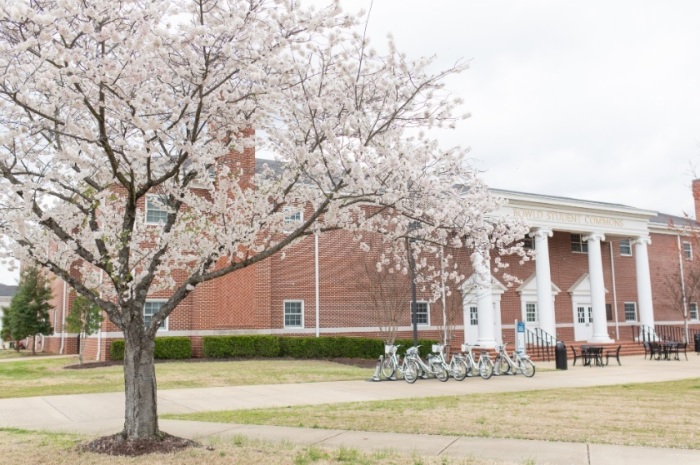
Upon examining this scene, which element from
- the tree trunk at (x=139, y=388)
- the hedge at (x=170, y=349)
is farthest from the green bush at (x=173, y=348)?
the tree trunk at (x=139, y=388)

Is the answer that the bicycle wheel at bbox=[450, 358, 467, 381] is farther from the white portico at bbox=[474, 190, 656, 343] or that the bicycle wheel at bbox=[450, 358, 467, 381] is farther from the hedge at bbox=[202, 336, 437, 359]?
the white portico at bbox=[474, 190, 656, 343]

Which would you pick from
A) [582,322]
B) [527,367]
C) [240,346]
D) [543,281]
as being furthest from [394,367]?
[582,322]

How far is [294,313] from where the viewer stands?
84.8 ft

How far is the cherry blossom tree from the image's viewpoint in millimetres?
6844

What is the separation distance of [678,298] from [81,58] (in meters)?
33.5

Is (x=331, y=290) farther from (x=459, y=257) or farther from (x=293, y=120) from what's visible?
(x=293, y=120)

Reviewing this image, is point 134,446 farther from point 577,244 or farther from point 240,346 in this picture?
point 577,244

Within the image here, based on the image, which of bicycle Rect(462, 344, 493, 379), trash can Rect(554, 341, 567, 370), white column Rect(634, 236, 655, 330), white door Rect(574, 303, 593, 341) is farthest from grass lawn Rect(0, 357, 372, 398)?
white column Rect(634, 236, 655, 330)

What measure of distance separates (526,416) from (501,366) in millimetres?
8423

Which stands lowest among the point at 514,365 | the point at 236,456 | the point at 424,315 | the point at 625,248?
the point at 236,456

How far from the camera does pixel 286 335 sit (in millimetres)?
25016

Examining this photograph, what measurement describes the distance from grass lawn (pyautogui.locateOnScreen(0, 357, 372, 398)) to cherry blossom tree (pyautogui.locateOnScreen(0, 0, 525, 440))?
7.20 m

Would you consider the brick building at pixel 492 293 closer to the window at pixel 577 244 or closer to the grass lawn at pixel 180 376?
the window at pixel 577 244

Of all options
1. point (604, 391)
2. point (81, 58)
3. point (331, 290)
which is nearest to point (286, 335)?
point (331, 290)
